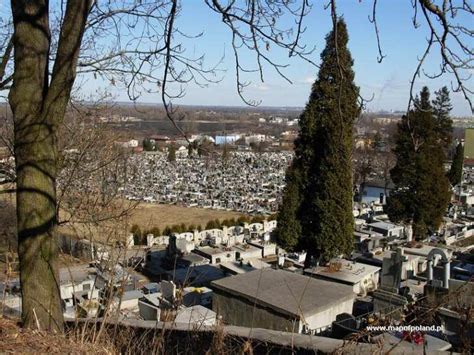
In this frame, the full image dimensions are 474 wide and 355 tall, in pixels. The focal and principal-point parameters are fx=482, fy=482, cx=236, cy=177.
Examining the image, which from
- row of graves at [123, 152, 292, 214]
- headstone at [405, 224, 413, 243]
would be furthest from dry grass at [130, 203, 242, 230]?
headstone at [405, 224, 413, 243]

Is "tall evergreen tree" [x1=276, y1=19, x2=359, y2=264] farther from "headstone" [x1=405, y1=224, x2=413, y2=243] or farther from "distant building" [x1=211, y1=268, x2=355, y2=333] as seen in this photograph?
"headstone" [x1=405, y1=224, x2=413, y2=243]

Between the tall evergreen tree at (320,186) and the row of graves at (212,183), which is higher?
the tall evergreen tree at (320,186)

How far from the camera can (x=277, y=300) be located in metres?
8.44

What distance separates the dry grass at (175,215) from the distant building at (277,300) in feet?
59.6

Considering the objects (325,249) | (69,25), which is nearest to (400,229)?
(325,249)

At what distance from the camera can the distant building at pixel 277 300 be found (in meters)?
8.24

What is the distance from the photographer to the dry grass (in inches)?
1151

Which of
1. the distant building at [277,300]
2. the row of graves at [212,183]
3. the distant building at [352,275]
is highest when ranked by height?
the distant building at [277,300]

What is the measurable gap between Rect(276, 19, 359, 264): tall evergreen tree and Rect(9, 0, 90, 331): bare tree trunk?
1289 centimetres

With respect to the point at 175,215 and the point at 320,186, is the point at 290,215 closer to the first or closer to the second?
the point at 320,186

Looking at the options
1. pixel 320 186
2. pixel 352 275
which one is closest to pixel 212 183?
pixel 320 186

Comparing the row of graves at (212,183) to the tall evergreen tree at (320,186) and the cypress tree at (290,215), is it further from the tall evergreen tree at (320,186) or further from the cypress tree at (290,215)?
the tall evergreen tree at (320,186)

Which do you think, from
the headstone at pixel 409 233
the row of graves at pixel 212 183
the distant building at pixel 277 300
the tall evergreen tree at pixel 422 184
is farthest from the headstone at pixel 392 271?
the row of graves at pixel 212 183

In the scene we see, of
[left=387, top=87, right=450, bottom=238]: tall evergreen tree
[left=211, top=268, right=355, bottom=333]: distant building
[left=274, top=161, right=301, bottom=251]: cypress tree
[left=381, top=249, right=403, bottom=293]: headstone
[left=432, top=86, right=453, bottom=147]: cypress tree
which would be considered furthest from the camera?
[left=432, top=86, right=453, bottom=147]: cypress tree
